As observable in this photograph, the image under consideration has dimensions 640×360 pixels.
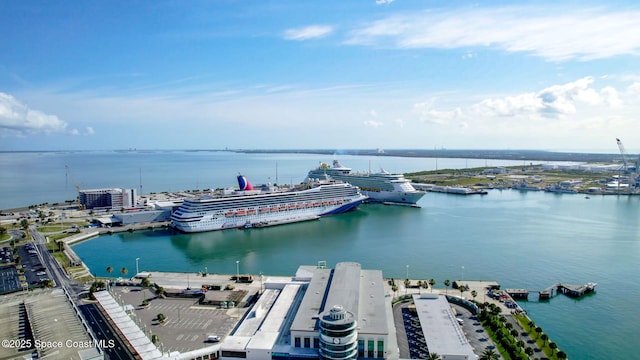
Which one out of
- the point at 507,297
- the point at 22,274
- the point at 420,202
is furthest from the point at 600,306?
the point at 420,202

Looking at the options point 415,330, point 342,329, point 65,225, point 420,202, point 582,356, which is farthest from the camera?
point 420,202

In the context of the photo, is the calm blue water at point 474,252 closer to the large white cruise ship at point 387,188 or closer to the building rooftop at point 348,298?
the large white cruise ship at point 387,188

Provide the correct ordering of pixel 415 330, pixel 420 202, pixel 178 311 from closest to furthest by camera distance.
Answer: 1. pixel 415 330
2. pixel 178 311
3. pixel 420 202

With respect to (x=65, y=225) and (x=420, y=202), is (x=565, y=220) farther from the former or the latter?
(x=65, y=225)

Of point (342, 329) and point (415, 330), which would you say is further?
point (415, 330)

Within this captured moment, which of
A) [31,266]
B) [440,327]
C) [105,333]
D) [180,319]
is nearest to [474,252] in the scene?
[440,327]

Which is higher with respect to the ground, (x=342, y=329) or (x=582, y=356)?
(x=342, y=329)

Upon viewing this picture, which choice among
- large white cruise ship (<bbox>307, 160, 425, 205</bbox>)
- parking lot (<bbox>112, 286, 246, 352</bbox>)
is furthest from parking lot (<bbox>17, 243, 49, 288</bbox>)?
large white cruise ship (<bbox>307, 160, 425, 205</bbox>)
